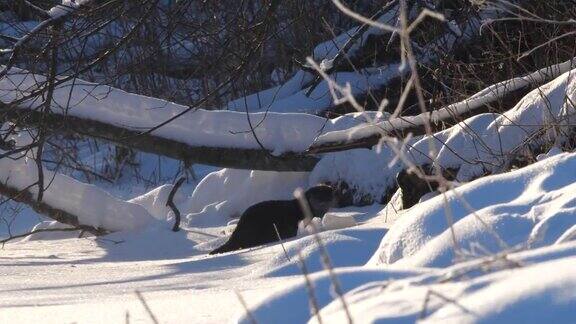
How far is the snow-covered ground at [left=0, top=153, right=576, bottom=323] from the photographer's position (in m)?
1.98

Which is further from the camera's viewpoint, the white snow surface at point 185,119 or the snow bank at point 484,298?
the white snow surface at point 185,119

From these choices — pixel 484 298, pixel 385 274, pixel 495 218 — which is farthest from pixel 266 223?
pixel 484 298

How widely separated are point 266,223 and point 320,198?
0.88 metres

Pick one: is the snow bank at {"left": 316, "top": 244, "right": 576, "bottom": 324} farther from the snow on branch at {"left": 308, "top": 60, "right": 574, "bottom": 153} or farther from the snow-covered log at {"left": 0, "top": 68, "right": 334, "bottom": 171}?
the snow-covered log at {"left": 0, "top": 68, "right": 334, "bottom": 171}

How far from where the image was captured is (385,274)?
2793mm

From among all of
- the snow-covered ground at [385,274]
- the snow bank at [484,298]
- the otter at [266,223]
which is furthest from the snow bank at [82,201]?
the snow bank at [484,298]

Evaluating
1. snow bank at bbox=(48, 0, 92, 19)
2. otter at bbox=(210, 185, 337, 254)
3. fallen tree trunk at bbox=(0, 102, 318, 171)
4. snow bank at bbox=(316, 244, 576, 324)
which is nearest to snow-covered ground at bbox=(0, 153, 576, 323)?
snow bank at bbox=(316, 244, 576, 324)

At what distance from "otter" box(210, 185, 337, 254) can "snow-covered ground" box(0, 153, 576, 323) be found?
316 mm

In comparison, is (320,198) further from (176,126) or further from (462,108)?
(462,108)

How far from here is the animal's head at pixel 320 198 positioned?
8.33m

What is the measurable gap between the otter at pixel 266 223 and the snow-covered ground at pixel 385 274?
316mm

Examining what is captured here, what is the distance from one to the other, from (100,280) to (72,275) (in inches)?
22.1

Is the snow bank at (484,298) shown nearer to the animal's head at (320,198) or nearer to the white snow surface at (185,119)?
the white snow surface at (185,119)

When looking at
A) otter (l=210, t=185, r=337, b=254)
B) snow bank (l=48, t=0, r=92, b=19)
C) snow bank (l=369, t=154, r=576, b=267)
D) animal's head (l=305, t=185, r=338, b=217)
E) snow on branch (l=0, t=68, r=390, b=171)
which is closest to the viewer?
snow bank (l=369, t=154, r=576, b=267)
